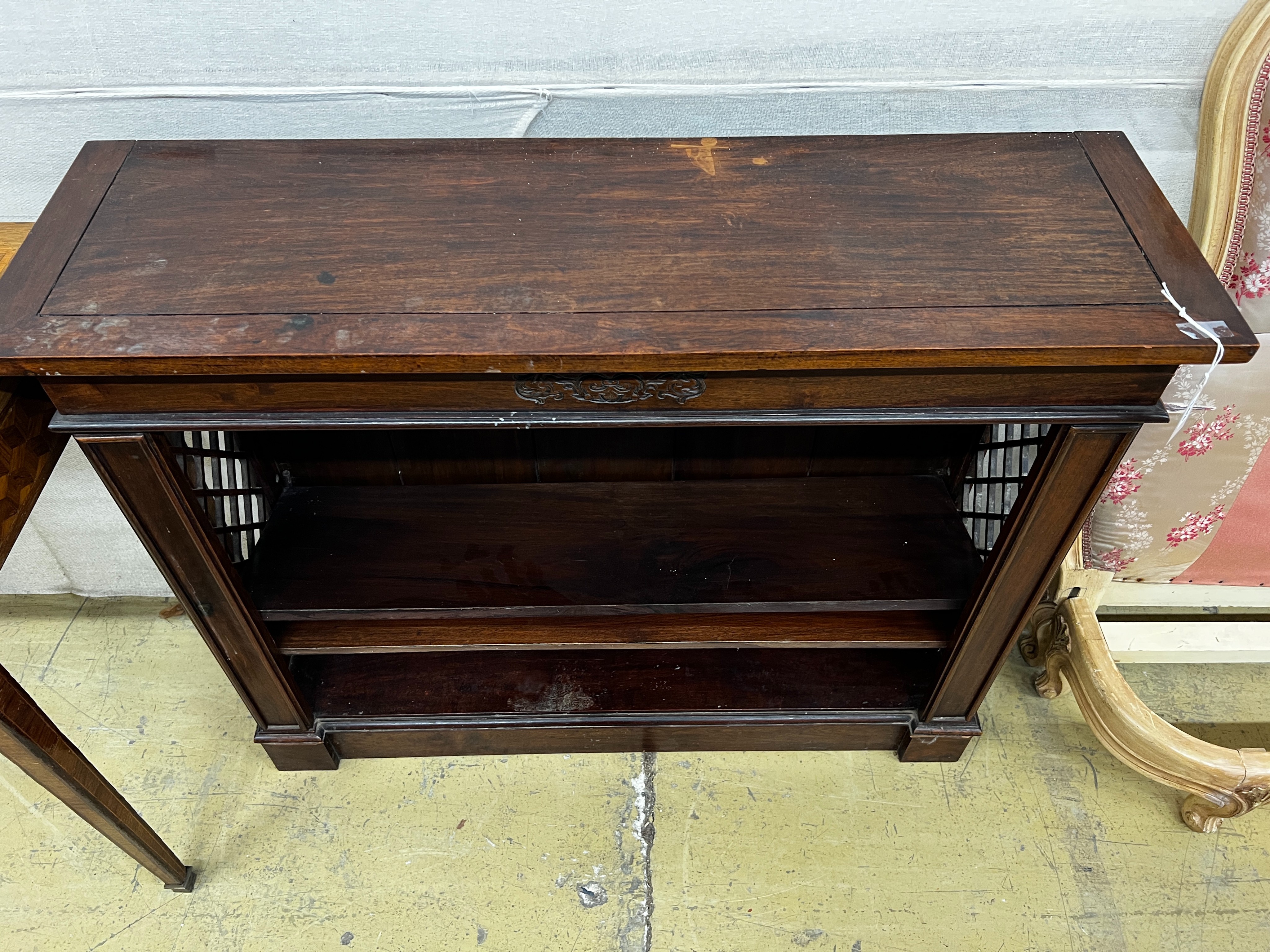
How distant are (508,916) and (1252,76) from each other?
5.65 ft

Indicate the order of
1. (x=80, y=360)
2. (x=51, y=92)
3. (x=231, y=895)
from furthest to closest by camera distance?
(x=231, y=895) < (x=51, y=92) < (x=80, y=360)

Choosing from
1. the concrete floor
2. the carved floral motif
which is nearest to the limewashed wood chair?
the concrete floor

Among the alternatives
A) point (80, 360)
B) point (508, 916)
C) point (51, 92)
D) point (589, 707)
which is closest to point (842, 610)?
point (589, 707)

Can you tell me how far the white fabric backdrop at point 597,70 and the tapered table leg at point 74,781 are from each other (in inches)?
32.0

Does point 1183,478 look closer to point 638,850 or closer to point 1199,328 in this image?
point 1199,328

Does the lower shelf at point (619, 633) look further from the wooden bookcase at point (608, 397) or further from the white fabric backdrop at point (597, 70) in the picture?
the white fabric backdrop at point (597, 70)

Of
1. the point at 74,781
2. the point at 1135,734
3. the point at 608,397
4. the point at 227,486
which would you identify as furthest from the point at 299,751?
the point at 1135,734

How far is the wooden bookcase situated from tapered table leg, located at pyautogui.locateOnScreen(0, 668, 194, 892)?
0.77ft

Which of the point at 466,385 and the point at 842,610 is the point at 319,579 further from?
the point at 842,610

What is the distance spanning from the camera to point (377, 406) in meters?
1.04

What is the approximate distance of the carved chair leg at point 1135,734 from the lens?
60.0 inches

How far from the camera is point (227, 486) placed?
1.43 metres

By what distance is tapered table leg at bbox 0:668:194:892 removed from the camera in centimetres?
115

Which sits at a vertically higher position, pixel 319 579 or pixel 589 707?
pixel 319 579
